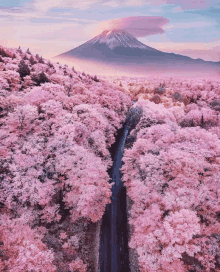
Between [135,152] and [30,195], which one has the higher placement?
[135,152]

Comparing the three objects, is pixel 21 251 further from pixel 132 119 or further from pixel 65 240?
pixel 132 119

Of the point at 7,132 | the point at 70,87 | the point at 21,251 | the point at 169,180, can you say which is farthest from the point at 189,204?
the point at 70,87

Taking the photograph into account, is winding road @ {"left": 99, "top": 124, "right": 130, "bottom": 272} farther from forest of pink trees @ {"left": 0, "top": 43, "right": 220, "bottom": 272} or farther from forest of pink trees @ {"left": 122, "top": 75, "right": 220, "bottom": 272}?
forest of pink trees @ {"left": 122, "top": 75, "right": 220, "bottom": 272}

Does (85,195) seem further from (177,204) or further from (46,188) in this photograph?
(177,204)

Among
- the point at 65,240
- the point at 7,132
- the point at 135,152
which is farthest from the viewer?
the point at 135,152

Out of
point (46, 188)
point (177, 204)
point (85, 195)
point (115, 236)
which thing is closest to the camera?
point (177, 204)

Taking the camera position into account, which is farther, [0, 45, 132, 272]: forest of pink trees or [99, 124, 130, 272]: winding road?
[99, 124, 130, 272]: winding road

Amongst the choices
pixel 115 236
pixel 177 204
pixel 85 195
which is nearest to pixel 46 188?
pixel 85 195

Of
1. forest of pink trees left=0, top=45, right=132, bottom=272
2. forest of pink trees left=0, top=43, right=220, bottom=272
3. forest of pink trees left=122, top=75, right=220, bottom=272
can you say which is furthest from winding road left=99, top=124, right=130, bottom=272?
forest of pink trees left=0, top=45, right=132, bottom=272

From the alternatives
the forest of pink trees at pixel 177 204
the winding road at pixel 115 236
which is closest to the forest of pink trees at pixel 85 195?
the forest of pink trees at pixel 177 204

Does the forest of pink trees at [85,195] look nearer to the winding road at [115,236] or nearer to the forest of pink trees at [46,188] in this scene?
the forest of pink trees at [46,188]

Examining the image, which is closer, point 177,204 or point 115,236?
point 177,204
